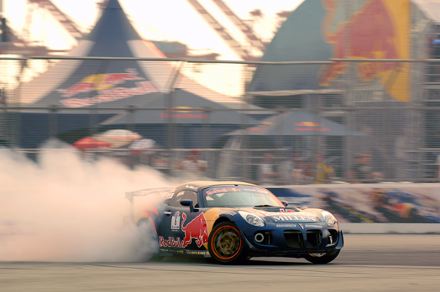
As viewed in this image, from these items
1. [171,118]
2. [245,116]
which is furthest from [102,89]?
[245,116]

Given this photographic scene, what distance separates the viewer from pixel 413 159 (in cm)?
1930

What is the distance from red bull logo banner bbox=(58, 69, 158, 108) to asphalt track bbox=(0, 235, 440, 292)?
6.38m

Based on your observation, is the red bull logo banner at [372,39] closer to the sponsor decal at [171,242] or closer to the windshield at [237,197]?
the windshield at [237,197]

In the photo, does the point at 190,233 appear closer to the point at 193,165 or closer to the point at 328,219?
the point at 328,219

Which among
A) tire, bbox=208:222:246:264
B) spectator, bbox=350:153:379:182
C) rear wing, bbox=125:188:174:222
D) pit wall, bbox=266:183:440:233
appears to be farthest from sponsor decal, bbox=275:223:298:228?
spectator, bbox=350:153:379:182

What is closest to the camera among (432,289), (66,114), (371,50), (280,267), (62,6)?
(432,289)

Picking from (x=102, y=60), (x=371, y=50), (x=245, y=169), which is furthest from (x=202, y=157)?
(x=371, y=50)

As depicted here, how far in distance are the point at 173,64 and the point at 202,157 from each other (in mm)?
1895

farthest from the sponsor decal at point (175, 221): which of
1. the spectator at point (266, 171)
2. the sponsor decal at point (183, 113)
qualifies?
the spectator at point (266, 171)

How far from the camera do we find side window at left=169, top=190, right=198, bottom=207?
12.7 metres

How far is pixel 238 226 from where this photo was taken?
457 inches

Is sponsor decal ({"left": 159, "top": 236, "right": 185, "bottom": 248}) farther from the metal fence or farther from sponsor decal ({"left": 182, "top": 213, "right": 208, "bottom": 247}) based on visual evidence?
the metal fence

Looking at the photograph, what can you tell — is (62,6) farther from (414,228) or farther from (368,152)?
→ (414,228)

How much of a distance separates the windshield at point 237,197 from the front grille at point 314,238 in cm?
109
